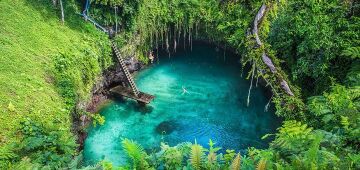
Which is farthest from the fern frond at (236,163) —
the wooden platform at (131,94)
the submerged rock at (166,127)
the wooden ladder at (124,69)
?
the wooden ladder at (124,69)

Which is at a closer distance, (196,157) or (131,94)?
(196,157)

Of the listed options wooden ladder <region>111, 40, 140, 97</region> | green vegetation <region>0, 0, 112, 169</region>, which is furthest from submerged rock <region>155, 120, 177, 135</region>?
green vegetation <region>0, 0, 112, 169</region>

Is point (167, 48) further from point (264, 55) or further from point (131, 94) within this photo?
point (264, 55)

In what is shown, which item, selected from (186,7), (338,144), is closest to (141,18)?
(186,7)

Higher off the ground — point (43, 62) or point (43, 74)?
point (43, 62)

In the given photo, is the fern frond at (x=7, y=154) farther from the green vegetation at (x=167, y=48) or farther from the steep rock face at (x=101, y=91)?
the steep rock face at (x=101, y=91)

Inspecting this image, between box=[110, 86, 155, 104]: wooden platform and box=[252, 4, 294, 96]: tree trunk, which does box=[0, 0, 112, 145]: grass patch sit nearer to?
box=[110, 86, 155, 104]: wooden platform

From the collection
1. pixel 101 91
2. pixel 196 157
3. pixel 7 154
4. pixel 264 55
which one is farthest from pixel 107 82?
pixel 196 157

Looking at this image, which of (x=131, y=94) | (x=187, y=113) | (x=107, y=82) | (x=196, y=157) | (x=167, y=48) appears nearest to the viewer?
(x=196, y=157)

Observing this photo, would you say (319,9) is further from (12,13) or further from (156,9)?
(12,13)
